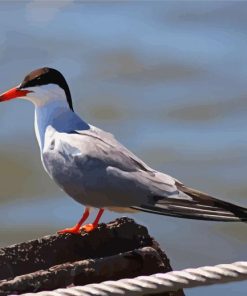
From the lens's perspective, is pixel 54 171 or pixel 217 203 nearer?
pixel 217 203

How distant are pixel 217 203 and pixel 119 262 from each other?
1.49 feet

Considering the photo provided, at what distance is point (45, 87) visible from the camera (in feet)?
16.0

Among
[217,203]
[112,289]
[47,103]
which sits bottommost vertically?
[112,289]

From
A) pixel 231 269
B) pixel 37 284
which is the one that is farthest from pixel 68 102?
pixel 231 269

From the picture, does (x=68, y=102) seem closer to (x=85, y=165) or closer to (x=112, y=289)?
(x=85, y=165)

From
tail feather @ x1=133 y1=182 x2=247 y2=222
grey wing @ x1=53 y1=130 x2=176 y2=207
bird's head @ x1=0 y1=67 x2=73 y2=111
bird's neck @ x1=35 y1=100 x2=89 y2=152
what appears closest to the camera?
tail feather @ x1=133 y1=182 x2=247 y2=222

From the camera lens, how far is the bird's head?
4.88m

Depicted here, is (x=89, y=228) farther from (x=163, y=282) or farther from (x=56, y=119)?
(x=163, y=282)

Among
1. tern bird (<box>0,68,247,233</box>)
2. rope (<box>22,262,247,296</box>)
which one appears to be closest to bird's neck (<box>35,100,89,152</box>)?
tern bird (<box>0,68,247,233</box>)

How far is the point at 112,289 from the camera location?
342 cm

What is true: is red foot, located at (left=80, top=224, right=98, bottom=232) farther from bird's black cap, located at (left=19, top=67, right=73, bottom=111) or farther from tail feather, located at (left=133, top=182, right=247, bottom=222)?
bird's black cap, located at (left=19, top=67, right=73, bottom=111)

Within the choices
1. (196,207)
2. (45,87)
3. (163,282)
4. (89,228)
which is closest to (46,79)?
(45,87)

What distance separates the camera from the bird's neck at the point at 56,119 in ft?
15.6

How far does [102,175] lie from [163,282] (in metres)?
1.19
